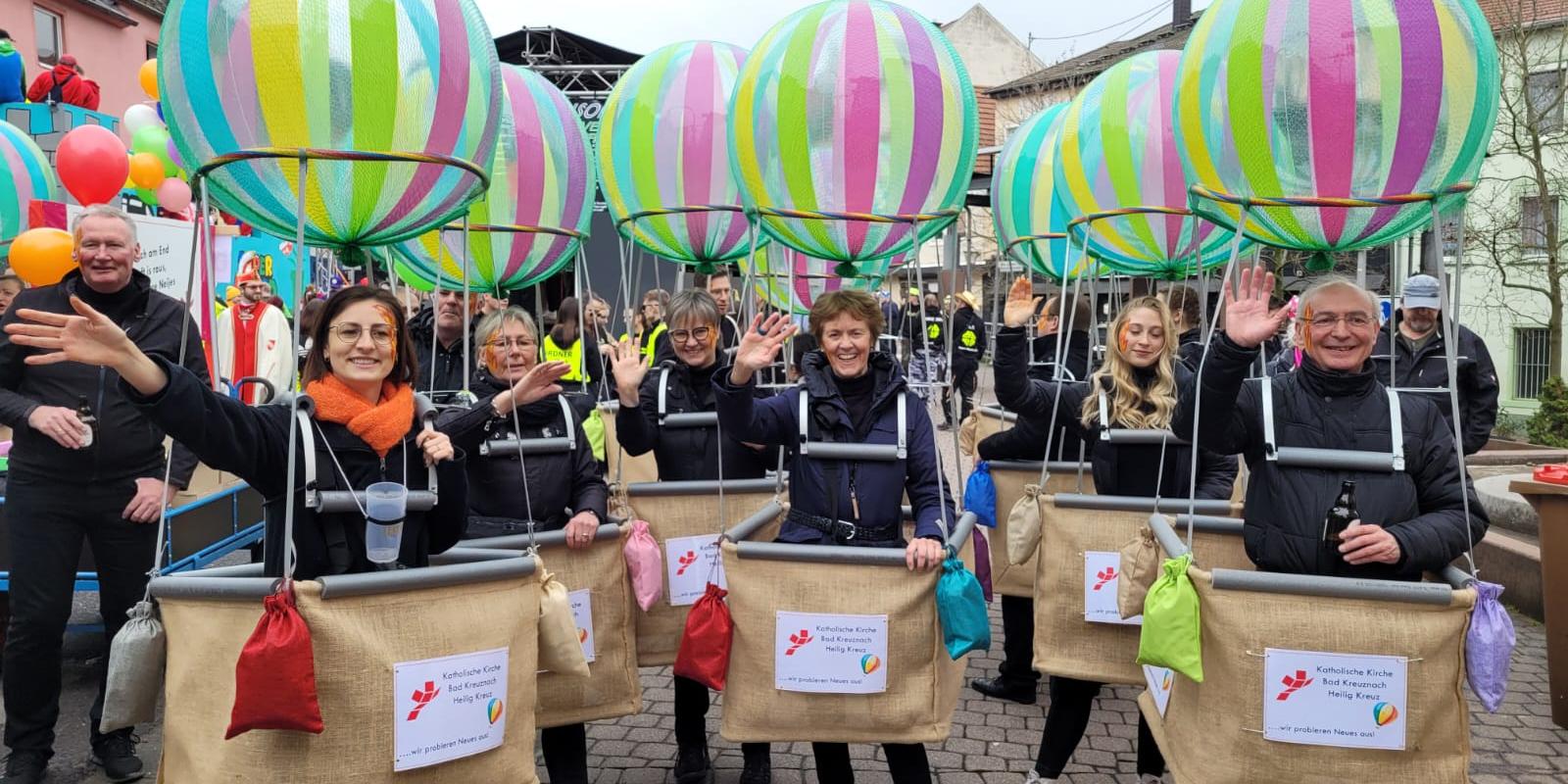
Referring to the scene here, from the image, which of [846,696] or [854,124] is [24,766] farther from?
[854,124]

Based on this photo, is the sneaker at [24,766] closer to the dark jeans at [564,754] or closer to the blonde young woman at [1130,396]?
the dark jeans at [564,754]

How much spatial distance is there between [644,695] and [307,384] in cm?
302

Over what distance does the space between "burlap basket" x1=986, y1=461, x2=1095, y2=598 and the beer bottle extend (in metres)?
1.83

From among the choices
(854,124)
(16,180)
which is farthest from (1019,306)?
(16,180)

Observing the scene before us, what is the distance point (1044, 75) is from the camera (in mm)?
28562

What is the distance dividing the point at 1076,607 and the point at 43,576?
3878 mm

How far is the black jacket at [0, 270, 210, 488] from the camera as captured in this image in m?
4.23

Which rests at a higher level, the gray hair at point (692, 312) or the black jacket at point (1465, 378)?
the gray hair at point (692, 312)

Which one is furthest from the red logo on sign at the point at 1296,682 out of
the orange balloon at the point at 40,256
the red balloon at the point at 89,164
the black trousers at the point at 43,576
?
the red balloon at the point at 89,164

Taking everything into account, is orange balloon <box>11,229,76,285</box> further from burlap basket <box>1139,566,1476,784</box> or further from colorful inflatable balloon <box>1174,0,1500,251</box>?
burlap basket <box>1139,566,1476,784</box>

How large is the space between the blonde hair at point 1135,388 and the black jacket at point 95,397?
3.57 metres

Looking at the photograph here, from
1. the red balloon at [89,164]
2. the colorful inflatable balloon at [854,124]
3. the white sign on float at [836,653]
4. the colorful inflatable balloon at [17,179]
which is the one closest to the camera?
the white sign on float at [836,653]

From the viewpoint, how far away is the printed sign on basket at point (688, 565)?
170 inches

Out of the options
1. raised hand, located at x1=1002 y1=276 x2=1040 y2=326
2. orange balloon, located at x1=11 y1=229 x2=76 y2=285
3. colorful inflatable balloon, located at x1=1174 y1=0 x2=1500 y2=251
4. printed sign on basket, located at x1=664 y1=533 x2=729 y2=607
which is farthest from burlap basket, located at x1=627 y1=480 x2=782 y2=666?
orange balloon, located at x1=11 y1=229 x2=76 y2=285
